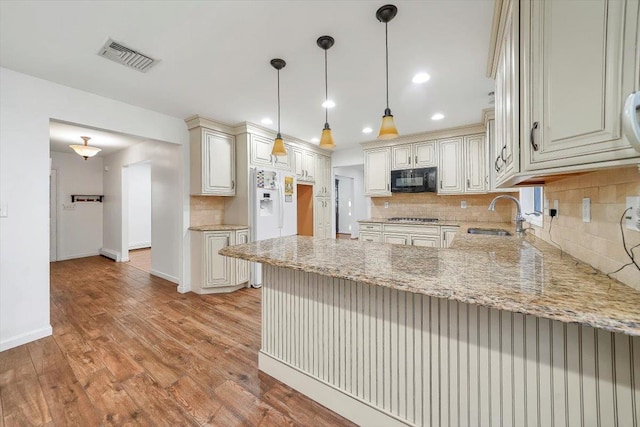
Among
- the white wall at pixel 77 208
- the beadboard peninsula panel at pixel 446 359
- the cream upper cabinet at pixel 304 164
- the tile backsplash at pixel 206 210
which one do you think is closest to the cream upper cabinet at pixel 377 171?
the cream upper cabinet at pixel 304 164

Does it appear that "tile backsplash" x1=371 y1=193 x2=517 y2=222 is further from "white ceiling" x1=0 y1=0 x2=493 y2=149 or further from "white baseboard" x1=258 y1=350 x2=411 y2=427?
"white baseboard" x1=258 y1=350 x2=411 y2=427

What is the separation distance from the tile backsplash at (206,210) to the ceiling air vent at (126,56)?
1.92 m

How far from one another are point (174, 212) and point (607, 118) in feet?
14.6

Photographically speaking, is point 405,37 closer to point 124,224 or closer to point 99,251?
point 124,224

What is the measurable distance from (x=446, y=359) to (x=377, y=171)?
3.99 meters

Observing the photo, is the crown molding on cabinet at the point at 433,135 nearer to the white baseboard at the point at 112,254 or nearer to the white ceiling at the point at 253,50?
the white ceiling at the point at 253,50

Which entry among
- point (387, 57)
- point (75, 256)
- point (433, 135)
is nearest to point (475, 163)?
point (433, 135)

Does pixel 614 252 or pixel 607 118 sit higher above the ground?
pixel 607 118

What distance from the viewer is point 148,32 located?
74.2 inches

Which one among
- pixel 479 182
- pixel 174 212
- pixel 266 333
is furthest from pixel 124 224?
pixel 479 182

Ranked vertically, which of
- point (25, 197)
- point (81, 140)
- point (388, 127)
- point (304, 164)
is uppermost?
point (81, 140)

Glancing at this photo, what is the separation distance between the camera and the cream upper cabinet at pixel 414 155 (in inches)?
171

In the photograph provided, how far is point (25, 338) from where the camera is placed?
2.38 meters

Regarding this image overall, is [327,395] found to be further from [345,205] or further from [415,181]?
[345,205]
